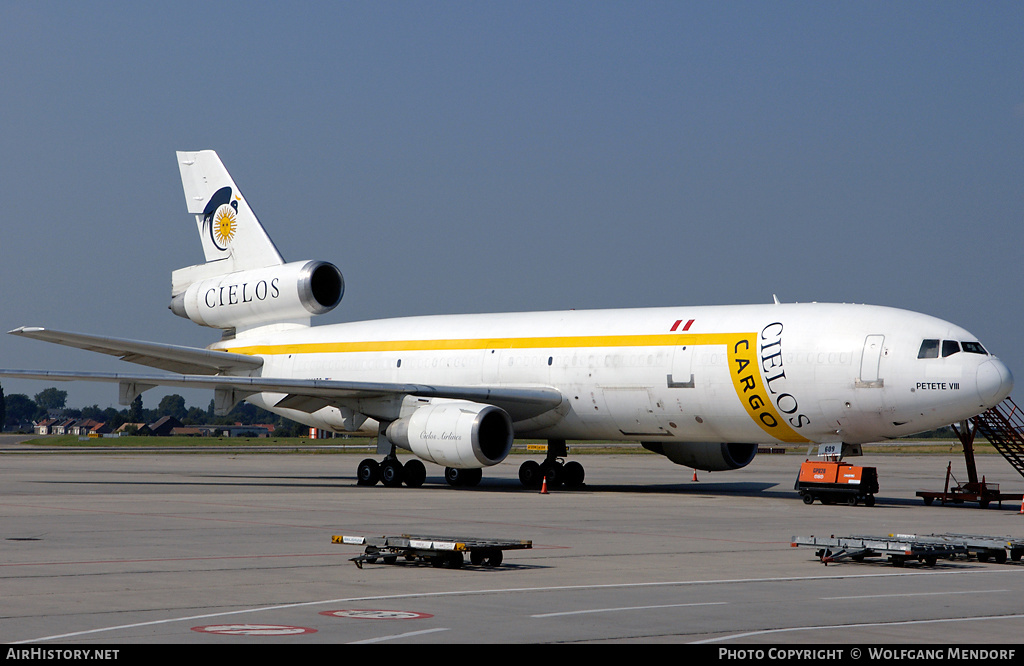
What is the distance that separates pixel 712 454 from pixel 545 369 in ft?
15.9

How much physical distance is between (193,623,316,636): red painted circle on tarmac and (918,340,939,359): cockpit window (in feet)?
56.9

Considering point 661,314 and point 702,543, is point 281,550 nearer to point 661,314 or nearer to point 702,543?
point 702,543

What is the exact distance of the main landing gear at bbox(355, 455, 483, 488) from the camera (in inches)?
1156

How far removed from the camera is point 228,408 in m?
29.6

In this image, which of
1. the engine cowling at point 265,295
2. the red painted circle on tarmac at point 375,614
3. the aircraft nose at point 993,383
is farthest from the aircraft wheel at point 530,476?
the red painted circle on tarmac at point 375,614

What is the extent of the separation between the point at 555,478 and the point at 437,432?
469cm

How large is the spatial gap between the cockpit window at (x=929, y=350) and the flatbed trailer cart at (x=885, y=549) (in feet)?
31.2

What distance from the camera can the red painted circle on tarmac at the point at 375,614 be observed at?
30.9ft

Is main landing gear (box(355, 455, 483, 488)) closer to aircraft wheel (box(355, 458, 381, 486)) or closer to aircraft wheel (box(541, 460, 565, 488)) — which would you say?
aircraft wheel (box(355, 458, 381, 486))

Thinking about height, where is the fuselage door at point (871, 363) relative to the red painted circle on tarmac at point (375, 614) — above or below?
above

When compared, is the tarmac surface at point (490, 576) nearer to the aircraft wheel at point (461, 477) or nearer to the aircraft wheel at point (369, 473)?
the aircraft wheel at point (461, 477)

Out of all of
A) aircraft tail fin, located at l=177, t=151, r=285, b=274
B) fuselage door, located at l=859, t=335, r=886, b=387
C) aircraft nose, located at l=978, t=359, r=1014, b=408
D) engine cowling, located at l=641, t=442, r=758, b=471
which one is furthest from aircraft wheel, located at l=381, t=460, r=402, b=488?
aircraft nose, located at l=978, t=359, r=1014, b=408

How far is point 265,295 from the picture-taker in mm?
35500
